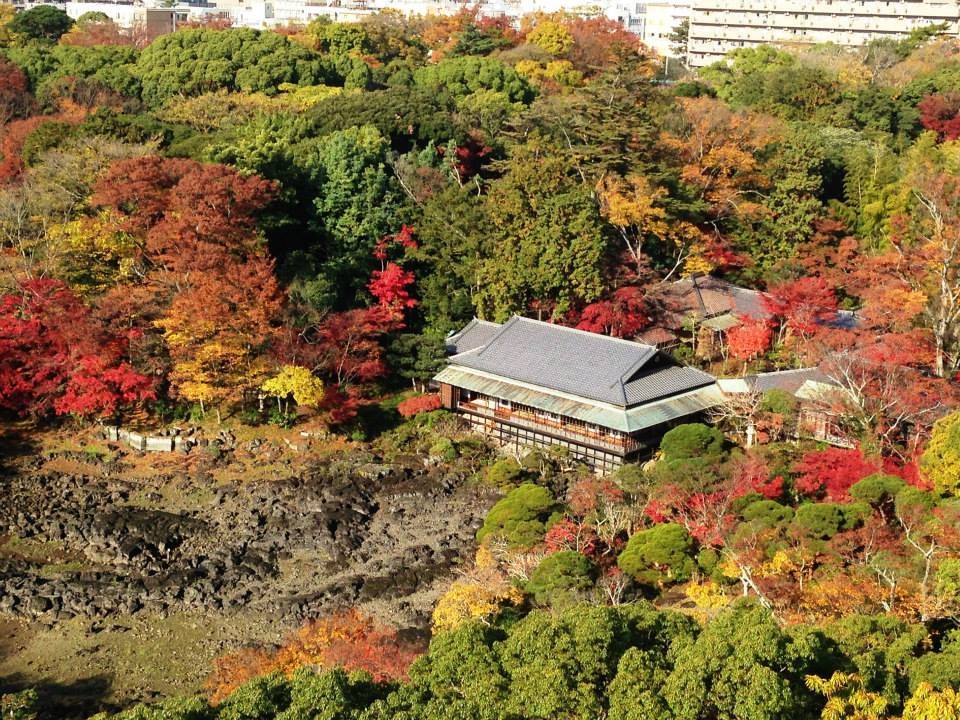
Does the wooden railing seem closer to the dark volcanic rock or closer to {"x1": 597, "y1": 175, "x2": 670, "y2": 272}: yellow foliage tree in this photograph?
the dark volcanic rock

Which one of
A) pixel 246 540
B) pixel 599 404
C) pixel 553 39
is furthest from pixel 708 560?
pixel 553 39

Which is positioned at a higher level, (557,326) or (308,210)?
(308,210)

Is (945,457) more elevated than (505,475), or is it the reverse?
(945,457)

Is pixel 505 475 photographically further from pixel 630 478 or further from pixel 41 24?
pixel 41 24

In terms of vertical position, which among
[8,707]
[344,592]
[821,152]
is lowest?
[344,592]

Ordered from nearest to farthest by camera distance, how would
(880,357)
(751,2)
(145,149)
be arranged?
(880,357), (145,149), (751,2)

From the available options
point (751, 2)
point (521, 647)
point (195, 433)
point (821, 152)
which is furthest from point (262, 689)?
point (751, 2)

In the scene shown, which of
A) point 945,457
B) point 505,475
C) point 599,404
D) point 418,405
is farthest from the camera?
point 418,405

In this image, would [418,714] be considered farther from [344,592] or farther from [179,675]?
[344,592]
